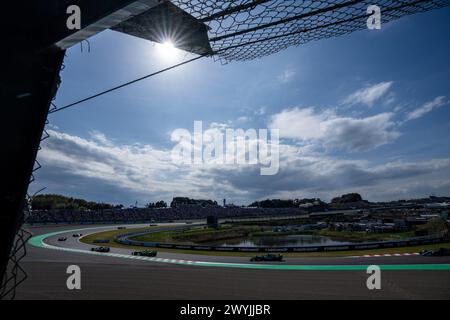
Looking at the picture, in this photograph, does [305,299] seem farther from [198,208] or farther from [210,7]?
[198,208]

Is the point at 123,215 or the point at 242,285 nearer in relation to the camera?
the point at 242,285

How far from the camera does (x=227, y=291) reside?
9508 mm

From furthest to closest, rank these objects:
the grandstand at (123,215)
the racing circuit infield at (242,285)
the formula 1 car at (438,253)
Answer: the grandstand at (123,215), the formula 1 car at (438,253), the racing circuit infield at (242,285)

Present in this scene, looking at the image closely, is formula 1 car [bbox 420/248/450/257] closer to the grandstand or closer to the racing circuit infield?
the racing circuit infield

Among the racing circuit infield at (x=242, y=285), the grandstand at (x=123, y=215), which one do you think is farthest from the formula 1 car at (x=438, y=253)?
the grandstand at (x=123, y=215)

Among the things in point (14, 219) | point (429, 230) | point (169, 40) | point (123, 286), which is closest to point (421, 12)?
point (169, 40)

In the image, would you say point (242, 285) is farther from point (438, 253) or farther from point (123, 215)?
point (123, 215)

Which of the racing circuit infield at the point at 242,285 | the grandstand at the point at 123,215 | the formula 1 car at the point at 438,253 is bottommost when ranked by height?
the grandstand at the point at 123,215

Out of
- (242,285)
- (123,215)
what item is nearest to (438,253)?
(242,285)

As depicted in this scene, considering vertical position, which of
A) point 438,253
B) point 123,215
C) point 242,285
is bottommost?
point 123,215

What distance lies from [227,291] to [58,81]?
9.23 metres

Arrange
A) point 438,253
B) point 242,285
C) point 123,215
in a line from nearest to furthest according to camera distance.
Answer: point 242,285, point 438,253, point 123,215

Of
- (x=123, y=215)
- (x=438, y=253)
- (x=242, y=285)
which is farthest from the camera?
(x=123, y=215)

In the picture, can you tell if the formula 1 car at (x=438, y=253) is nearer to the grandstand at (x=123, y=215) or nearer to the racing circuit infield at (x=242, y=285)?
the racing circuit infield at (x=242, y=285)
